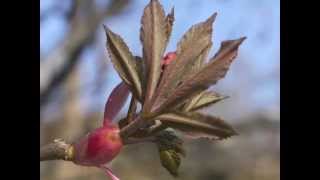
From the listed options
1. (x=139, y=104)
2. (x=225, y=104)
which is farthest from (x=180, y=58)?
(x=225, y=104)

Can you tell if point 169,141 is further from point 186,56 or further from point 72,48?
point 72,48

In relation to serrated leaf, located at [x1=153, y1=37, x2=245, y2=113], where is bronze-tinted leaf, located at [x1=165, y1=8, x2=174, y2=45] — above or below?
above

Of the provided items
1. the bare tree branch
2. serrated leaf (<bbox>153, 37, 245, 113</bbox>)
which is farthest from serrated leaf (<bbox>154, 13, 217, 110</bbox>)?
the bare tree branch

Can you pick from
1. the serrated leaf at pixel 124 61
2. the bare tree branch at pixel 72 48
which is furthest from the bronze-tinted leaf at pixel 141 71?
the bare tree branch at pixel 72 48

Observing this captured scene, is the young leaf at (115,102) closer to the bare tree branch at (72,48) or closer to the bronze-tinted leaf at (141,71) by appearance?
the bronze-tinted leaf at (141,71)

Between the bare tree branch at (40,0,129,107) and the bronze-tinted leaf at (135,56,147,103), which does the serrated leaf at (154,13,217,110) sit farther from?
the bare tree branch at (40,0,129,107)
